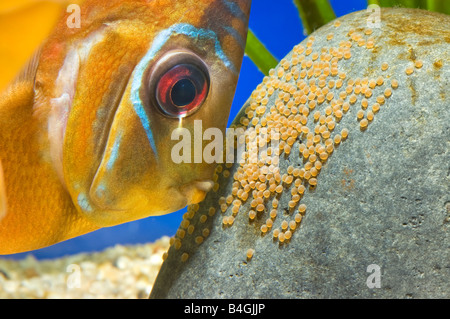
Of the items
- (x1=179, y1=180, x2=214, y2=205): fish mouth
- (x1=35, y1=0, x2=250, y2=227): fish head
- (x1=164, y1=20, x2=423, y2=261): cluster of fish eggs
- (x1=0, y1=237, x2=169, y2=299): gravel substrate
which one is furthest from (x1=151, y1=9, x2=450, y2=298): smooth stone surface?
(x1=0, y1=237, x2=169, y2=299): gravel substrate

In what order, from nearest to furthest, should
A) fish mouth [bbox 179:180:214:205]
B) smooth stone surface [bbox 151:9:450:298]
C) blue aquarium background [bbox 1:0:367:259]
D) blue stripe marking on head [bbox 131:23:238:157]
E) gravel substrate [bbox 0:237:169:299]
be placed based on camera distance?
smooth stone surface [bbox 151:9:450:298], blue stripe marking on head [bbox 131:23:238:157], fish mouth [bbox 179:180:214:205], blue aquarium background [bbox 1:0:367:259], gravel substrate [bbox 0:237:169:299]

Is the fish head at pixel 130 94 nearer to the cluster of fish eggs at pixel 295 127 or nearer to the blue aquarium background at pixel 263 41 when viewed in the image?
the cluster of fish eggs at pixel 295 127

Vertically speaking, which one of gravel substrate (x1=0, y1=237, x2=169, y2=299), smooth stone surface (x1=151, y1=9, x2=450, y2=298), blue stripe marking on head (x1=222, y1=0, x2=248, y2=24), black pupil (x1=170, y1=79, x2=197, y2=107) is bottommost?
gravel substrate (x1=0, y1=237, x2=169, y2=299)

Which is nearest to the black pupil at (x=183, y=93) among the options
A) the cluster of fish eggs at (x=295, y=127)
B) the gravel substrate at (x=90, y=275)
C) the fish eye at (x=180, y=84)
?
the fish eye at (x=180, y=84)

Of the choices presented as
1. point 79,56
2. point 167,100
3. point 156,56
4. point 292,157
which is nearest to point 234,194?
point 292,157

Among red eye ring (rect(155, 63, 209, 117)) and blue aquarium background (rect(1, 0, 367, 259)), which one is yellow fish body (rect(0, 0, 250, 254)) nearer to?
red eye ring (rect(155, 63, 209, 117))

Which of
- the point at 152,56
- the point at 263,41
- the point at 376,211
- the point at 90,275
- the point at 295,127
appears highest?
the point at 152,56

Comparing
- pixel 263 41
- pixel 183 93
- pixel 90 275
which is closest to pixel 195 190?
pixel 183 93

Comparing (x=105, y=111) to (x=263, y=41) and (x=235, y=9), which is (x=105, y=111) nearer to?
(x=235, y=9)
